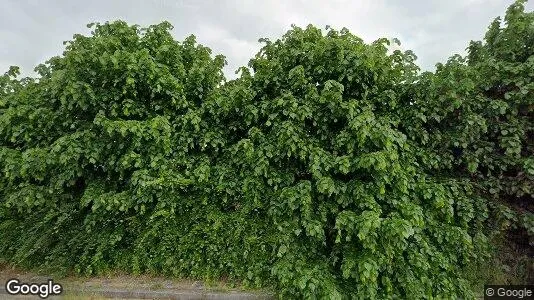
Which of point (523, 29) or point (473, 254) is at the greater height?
point (523, 29)

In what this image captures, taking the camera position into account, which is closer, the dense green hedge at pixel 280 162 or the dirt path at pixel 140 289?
the dense green hedge at pixel 280 162

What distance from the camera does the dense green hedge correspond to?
12.8 feet

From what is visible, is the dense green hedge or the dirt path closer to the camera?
the dense green hedge

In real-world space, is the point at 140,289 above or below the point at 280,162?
below

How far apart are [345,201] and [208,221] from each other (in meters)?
1.82

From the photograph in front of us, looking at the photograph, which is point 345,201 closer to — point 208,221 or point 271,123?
point 271,123

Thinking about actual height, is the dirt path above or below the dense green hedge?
below

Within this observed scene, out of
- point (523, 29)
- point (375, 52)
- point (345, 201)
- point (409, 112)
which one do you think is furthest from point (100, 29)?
point (523, 29)

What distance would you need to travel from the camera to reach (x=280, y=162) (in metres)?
4.29

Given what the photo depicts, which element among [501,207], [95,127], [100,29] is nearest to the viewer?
[501,207]

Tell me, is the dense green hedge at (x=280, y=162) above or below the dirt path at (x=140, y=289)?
above

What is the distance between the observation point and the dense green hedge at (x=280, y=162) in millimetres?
3904

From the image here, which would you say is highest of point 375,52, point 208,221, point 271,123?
point 375,52

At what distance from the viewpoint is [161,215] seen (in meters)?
4.35
